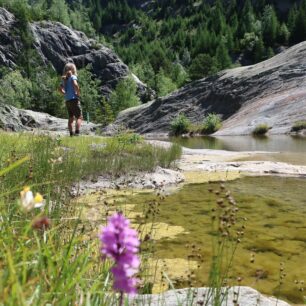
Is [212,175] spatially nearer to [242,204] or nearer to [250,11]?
[242,204]

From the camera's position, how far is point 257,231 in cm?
713

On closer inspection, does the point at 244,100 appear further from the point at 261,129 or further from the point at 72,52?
the point at 72,52

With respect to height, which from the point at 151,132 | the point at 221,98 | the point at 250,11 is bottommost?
the point at 151,132

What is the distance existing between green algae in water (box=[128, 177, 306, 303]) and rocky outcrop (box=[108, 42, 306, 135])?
102 feet

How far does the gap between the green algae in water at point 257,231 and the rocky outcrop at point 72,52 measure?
99442 millimetres

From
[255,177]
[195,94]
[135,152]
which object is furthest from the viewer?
[195,94]

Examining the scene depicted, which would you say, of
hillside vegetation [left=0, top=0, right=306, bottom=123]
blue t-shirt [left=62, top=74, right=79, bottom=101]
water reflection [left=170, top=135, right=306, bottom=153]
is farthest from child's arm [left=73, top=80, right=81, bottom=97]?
hillside vegetation [left=0, top=0, right=306, bottom=123]

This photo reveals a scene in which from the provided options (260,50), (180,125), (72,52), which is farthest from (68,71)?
(260,50)

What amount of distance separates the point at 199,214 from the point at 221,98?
52.4 m

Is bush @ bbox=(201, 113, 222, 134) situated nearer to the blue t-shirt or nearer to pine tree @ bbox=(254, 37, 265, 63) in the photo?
the blue t-shirt

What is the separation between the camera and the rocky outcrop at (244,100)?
44625 millimetres

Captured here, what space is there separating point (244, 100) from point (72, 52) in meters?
65.2

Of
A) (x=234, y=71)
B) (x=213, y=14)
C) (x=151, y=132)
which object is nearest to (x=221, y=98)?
(x=234, y=71)

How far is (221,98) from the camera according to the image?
5947cm
